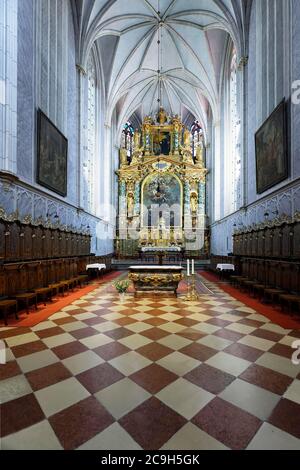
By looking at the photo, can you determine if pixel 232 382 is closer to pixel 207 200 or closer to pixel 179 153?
pixel 207 200

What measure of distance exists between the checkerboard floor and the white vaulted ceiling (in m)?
14.0

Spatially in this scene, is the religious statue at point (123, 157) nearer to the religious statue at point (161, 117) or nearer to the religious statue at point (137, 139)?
the religious statue at point (137, 139)

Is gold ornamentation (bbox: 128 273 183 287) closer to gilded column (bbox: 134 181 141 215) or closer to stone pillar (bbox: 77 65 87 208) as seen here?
stone pillar (bbox: 77 65 87 208)

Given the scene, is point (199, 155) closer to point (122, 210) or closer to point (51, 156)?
point (122, 210)

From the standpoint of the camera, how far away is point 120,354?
3.24 m

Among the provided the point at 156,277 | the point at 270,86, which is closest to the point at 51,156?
the point at 156,277

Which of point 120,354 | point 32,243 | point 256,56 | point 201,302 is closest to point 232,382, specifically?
point 120,354

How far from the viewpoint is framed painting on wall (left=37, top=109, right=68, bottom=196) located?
8281mm

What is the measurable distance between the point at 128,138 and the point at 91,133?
31.1 ft

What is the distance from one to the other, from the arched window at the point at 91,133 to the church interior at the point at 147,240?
0.19 meters

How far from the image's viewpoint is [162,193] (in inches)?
816

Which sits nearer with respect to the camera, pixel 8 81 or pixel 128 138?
pixel 8 81

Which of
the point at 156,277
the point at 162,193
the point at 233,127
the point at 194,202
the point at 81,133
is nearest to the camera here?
the point at 156,277

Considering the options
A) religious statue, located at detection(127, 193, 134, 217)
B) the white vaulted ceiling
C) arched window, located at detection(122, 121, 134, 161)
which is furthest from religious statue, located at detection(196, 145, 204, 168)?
religious statue, located at detection(127, 193, 134, 217)
